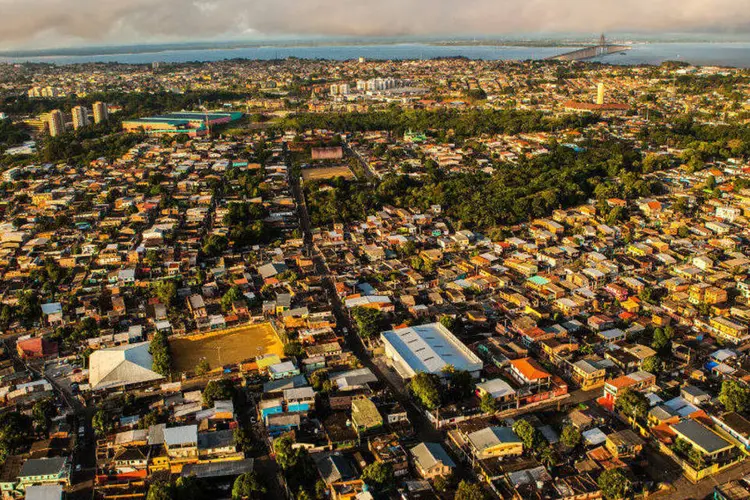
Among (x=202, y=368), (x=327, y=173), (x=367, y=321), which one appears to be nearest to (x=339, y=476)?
(x=202, y=368)

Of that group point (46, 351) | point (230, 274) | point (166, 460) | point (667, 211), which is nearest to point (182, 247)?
point (230, 274)

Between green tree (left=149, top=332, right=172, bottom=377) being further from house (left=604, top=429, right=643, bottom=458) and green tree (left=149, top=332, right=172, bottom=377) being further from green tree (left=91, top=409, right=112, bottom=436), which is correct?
house (left=604, top=429, right=643, bottom=458)

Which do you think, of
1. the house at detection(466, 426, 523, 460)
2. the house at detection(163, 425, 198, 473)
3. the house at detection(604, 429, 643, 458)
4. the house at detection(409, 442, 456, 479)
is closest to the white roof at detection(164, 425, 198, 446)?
the house at detection(163, 425, 198, 473)

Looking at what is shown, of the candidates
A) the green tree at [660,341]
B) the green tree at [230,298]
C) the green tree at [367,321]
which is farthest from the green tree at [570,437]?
the green tree at [230,298]

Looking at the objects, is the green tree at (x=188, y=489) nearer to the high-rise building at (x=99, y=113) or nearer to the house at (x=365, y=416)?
the house at (x=365, y=416)

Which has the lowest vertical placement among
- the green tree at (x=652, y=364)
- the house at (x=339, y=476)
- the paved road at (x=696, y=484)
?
the paved road at (x=696, y=484)

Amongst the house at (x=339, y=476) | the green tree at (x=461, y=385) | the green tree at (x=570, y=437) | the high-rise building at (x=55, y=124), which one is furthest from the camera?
the high-rise building at (x=55, y=124)
